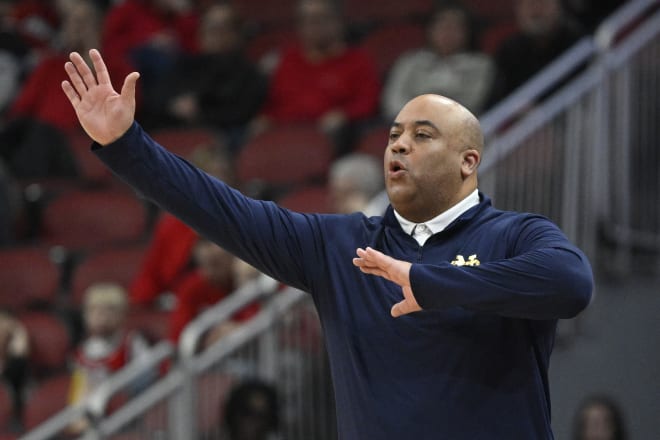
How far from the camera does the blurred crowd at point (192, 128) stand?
6.65 m

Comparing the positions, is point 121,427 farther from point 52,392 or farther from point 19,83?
point 19,83

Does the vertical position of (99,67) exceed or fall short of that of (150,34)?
it falls short

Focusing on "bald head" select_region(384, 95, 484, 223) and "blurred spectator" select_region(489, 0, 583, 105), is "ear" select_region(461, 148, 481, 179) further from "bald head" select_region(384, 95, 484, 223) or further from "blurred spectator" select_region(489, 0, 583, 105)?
"blurred spectator" select_region(489, 0, 583, 105)

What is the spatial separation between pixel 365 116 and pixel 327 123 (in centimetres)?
31

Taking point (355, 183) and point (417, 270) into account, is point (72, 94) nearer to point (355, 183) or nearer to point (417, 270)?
point (417, 270)

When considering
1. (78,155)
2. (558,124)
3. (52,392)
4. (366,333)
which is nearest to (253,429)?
(52,392)

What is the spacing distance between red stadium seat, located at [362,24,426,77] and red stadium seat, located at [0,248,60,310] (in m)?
2.66

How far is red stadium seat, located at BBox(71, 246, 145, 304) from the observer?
7.27 metres

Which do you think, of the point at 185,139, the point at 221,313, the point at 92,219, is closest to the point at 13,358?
the point at 92,219

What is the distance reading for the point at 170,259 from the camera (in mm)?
6961

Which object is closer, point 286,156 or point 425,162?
point 425,162

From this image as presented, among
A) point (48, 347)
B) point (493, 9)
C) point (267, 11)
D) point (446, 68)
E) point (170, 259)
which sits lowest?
point (48, 347)

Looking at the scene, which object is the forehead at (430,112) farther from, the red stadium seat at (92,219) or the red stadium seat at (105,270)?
the red stadium seat at (92,219)

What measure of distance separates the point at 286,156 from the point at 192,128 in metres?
0.94
